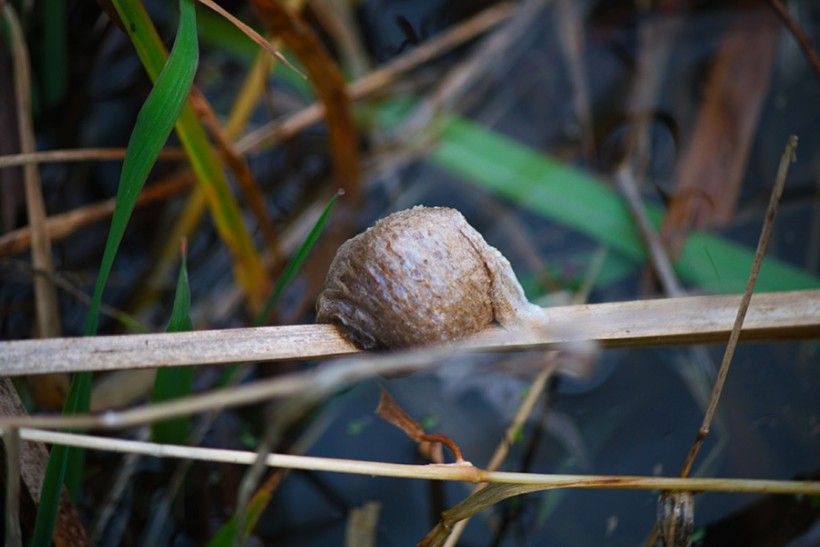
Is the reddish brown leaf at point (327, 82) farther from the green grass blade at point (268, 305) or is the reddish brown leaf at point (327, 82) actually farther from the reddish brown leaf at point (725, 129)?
the reddish brown leaf at point (725, 129)

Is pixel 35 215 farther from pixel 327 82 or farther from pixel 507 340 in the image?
pixel 507 340

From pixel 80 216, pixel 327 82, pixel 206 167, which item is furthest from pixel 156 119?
pixel 80 216

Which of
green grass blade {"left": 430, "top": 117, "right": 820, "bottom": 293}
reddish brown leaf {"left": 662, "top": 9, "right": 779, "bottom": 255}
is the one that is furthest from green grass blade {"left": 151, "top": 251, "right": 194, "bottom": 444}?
A: reddish brown leaf {"left": 662, "top": 9, "right": 779, "bottom": 255}

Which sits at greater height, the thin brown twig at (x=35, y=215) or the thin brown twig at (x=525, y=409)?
the thin brown twig at (x=35, y=215)

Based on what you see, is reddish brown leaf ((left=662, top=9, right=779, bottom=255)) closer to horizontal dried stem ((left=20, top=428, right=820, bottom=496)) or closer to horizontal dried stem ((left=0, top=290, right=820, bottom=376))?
horizontal dried stem ((left=0, top=290, right=820, bottom=376))

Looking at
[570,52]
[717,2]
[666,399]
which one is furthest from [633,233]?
[717,2]

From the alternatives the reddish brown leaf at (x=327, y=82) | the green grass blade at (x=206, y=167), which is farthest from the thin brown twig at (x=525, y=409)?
the reddish brown leaf at (x=327, y=82)
